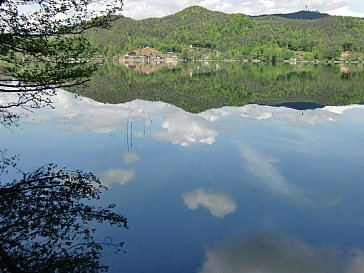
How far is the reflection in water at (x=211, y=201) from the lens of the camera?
1456 centimetres

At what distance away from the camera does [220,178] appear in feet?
59.4

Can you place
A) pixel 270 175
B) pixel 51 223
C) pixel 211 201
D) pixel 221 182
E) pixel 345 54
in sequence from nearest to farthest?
1. pixel 51 223
2. pixel 211 201
3. pixel 221 182
4. pixel 270 175
5. pixel 345 54

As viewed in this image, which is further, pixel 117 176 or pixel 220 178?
pixel 117 176

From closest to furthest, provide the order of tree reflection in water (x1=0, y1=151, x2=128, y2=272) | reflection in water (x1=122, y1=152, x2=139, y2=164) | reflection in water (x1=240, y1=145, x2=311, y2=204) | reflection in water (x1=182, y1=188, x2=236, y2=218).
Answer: tree reflection in water (x1=0, y1=151, x2=128, y2=272) → reflection in water (x1=182, y1=188, x2=236, y2=218) → reflection in water (x1=240, y1=145, x2=311, y2=204) → reflection in water (x1=122, y1=152, x2=139, y2=164)

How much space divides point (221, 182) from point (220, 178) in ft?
1.83

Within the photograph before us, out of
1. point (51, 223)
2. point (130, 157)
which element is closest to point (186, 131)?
point (130, 157)

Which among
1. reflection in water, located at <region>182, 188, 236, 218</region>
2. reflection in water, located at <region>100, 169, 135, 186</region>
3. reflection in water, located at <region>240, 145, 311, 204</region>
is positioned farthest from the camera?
reflection in water, located at <region>100, 169, 135, 186</region>

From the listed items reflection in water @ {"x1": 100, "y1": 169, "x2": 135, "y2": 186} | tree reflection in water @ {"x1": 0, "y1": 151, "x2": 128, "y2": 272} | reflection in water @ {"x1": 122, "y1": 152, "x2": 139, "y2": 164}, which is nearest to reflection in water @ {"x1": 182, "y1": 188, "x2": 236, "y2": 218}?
tree reflection in water @ {"x1": 0, "y1": 151, "x2": 128, "y2": 272}

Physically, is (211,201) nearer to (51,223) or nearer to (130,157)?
(51,223)

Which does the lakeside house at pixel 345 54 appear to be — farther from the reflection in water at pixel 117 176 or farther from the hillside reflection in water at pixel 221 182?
the reflection in water at pixel 117 176

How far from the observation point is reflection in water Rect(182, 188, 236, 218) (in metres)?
14.6

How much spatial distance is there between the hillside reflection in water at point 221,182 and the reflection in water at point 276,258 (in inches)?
1.1

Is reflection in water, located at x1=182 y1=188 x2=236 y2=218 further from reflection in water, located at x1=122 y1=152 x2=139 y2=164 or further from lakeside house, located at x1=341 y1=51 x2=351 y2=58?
lakeside house, located at x1=341 y1=51 x2=351 y2=58

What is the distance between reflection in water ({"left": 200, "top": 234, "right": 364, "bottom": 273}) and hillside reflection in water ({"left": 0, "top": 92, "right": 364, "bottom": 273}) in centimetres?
3
